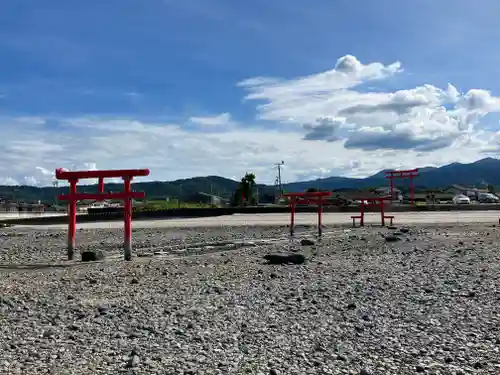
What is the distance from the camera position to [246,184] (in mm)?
92250

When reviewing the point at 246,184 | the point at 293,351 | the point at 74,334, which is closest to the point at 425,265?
the point at 293,351

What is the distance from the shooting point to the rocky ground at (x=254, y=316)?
590 centimetres

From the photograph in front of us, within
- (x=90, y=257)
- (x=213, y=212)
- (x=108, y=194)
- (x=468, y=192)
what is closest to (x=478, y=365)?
(x=108, y=194)

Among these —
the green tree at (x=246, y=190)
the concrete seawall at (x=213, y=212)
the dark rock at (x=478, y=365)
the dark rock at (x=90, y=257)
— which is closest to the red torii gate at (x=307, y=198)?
the dark rock at (x=90, y=257)

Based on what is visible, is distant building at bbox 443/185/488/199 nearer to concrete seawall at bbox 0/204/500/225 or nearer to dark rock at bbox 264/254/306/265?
concrete seawall at bbox 0/204/500/225

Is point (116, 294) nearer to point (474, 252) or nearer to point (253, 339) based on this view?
point (253, 339)

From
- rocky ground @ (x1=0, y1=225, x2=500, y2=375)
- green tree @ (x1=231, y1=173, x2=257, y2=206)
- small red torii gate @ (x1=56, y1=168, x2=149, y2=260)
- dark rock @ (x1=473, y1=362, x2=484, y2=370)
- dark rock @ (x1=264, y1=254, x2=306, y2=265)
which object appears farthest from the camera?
green tree @ (x1=231, y1=173, x2=257, y2=206)

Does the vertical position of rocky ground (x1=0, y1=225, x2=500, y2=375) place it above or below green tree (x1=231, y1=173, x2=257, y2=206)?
below

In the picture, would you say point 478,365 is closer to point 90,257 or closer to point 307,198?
point 90,257

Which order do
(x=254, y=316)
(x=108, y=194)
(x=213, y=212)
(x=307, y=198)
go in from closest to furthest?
1. (x=254, y=316)
2. (x=108, y=194)
3. (x=307, y=198)
4. (x=213, y=212)

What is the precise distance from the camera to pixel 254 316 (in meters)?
7.90

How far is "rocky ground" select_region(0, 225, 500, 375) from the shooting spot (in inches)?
232

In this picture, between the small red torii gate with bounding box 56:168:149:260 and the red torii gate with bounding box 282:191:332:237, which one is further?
the red torii gate with bounding box 282:191:332:237

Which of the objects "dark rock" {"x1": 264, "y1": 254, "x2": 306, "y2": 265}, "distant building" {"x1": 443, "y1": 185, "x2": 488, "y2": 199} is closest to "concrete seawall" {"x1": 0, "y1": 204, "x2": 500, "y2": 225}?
"dark rock" {"x1": 264, "y1": 254, "x2": 306, "y2": 265}
